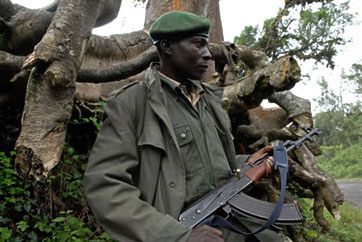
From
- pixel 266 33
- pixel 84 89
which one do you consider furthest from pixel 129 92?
pixel 266 33

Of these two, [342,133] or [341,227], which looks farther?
[342,133]

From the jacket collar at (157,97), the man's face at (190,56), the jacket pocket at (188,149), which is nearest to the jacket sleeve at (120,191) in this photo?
the jacket collar at (157,97)

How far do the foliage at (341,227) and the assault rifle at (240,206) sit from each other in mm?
3390

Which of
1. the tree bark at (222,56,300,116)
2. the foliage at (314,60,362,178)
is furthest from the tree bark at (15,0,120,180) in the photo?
the foliage at (314,60,362,178)

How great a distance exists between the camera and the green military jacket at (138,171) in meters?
1.64

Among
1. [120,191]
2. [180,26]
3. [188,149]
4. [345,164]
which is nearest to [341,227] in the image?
[188,149]

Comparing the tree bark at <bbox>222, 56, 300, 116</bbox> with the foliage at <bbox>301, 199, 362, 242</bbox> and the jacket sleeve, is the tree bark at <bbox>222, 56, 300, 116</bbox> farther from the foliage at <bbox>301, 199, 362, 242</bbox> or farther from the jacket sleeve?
the foliage at <bbox>301, 199, 362, 242</bbox>

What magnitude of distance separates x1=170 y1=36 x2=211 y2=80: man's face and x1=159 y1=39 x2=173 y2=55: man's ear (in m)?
0.02

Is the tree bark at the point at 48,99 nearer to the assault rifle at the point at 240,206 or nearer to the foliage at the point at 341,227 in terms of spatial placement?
the assault rifle at the point at 240,206

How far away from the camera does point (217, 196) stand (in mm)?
1952

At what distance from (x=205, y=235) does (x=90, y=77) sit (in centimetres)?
272

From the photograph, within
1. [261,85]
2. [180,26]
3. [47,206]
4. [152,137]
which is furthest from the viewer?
[47,206]

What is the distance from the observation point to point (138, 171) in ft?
6.09

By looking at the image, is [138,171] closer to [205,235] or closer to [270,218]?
[205,235]
